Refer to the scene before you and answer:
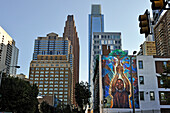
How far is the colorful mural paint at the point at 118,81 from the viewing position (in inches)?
2005

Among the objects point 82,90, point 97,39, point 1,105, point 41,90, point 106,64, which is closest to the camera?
point 1,105

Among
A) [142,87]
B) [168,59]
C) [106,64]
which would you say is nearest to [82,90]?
[106,64]

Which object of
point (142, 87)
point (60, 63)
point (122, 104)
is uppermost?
point (60, 63)

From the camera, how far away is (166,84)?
1176 inches

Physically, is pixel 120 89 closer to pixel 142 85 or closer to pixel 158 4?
pixel 142 85

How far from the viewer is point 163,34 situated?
17800 centimetres

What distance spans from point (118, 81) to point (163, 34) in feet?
460

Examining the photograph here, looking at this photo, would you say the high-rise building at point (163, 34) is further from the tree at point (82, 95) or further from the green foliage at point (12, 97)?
the green foliage at point (12, 97)

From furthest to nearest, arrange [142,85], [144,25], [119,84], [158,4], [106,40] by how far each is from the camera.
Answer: [106,40]
[119,84]
[142,85]
[144,25]
[158,4]

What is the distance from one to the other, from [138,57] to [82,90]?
23.6 metres

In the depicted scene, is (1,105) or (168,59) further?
(168,59)

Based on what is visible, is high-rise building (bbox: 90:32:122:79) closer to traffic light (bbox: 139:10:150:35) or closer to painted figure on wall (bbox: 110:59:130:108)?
painted figure on wall (bbox: 110:59:130:108)

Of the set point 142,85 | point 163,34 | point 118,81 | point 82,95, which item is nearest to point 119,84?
point 118,81

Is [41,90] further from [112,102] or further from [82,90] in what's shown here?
[112,102]
